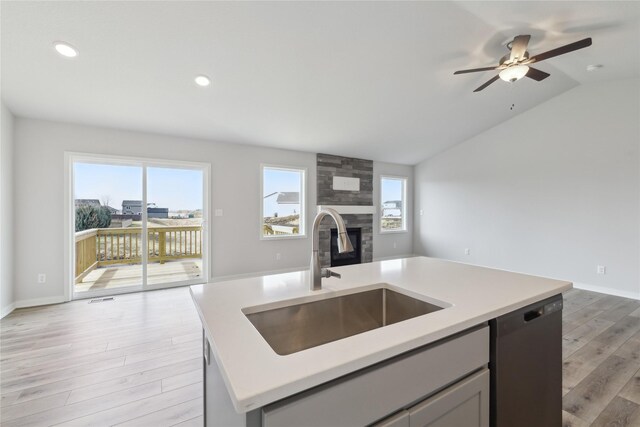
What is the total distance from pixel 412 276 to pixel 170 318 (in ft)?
9.46

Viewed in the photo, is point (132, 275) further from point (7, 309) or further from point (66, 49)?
point (66, 49)

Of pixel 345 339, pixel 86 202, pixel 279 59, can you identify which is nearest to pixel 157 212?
pixel 86 202

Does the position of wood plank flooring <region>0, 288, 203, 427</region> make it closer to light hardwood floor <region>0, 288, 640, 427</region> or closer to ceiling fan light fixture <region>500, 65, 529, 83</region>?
light hardwood floor <region>0, 288, 640, 427</region>

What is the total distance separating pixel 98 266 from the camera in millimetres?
4285

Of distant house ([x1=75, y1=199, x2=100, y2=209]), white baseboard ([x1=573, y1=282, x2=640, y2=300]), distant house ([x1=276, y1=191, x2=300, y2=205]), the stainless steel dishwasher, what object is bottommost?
white baseboard ([x1=573, y1=282, x2=640, y2=300])

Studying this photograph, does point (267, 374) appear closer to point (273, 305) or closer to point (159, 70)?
point (273, 305)

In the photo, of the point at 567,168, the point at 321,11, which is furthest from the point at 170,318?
the point at 567,168

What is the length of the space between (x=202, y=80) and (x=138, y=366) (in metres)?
2.88

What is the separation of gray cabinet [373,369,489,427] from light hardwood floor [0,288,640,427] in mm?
1197

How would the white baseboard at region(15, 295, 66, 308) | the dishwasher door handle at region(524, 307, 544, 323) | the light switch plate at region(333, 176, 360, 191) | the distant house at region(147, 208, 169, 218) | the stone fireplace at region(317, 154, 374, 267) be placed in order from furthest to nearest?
1. the light switch plate at region(333, 176, 360, 191)
2. the stone fireplace at region(317, 154, 374, 267)
3. the distant house at region(147, 208, 169, 218)
4. the white baseboard at region(15, 295, 66, 308)
5. the dishwasher door handle at region(524, 307, 544, 323)

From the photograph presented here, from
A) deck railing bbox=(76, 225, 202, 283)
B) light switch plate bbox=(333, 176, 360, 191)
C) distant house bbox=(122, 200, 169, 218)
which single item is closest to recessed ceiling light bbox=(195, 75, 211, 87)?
distant house bbox=(122, 200, 169, 218)

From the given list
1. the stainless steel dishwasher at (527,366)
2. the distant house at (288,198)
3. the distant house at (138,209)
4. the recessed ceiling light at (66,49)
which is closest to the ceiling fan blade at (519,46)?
the stainless steel dishwasher at (527,366)

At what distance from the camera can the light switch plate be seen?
5816mm

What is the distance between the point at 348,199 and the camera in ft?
19.7
